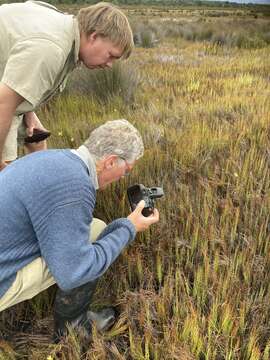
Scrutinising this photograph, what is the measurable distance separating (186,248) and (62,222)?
33.6 inches

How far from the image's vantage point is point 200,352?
61.0 inches

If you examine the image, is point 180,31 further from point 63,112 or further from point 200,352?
point 200,352

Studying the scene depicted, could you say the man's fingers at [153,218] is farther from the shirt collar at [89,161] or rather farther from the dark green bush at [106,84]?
the dark green bush at [106,84]

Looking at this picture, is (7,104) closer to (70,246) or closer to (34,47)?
(34,47)

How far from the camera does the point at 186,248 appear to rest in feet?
6.82

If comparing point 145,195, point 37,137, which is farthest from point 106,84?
point 145,195

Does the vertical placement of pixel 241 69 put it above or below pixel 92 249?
below

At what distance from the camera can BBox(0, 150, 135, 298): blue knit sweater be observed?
1.40m

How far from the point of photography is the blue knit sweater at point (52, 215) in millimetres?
1402

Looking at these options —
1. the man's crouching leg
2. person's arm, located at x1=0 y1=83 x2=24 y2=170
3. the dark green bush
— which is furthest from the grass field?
person's arm, located at x1=0 y1=83 x2=24 y2=170

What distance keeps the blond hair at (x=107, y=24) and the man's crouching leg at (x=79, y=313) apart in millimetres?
1052

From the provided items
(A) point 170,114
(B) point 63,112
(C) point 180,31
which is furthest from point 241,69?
(C) point 180,31

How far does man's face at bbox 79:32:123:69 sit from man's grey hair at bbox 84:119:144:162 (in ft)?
1.58

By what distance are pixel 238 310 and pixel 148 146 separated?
159cm
